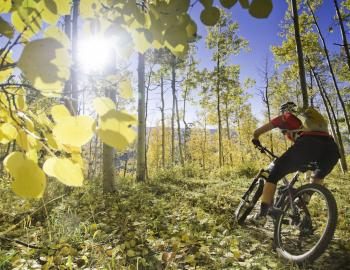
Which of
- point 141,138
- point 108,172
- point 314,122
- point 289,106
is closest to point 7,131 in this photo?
point 314,122

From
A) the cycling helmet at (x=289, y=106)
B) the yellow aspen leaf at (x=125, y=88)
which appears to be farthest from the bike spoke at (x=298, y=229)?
the yellow aspen leaf at (x=125, y=88)

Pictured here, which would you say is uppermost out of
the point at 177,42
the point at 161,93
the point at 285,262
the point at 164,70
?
the point at 164,70

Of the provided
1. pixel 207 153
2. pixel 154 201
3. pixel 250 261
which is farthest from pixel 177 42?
pixel 207 153

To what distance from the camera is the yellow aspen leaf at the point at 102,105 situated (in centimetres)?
49

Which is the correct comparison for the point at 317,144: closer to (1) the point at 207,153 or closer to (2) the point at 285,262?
(2) the point at 285,262

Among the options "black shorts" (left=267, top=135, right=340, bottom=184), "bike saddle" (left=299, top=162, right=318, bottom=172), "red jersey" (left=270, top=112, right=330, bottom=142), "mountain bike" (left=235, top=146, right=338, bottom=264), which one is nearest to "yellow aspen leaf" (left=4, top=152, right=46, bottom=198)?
"mountain bike" (left=235, top=146, right=338, bottom=264)

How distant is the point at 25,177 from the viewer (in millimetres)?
471

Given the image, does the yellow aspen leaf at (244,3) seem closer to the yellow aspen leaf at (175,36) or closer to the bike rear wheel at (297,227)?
the yellow aspen leaf at (175,36)

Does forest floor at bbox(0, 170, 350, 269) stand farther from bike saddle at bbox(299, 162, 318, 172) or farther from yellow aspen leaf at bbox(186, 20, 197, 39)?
yellow aspen leaf at bbox(186, 20, 197, 39)

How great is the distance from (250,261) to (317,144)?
1468 mm

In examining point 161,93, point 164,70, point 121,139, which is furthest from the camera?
point 161,93

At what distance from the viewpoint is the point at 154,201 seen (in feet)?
19.9

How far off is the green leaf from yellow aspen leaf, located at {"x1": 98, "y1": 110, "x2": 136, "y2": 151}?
18.7 inches

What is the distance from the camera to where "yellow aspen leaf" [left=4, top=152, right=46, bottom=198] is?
1.54 feet
